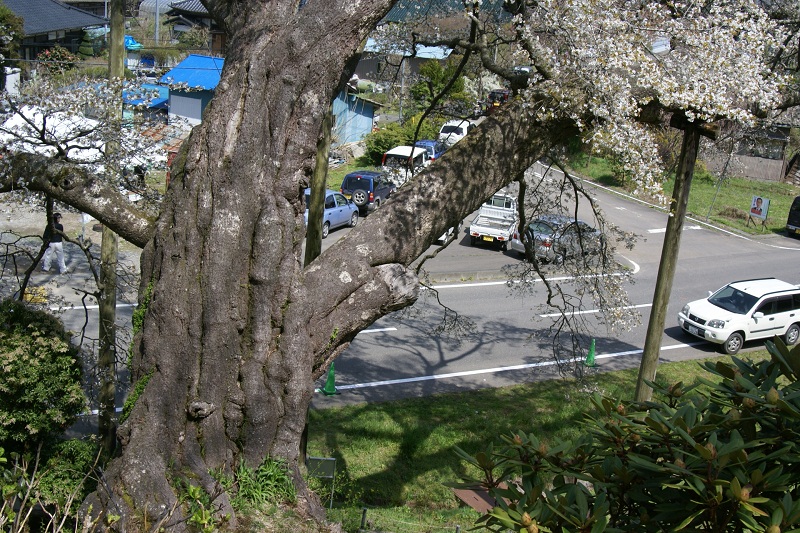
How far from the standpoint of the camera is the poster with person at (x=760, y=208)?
102 ft

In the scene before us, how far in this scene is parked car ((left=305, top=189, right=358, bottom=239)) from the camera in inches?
987

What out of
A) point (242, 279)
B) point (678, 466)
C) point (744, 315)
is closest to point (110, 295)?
point (242, 279)

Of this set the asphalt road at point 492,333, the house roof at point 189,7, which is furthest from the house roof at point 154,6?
the asphalt road at point 492,333

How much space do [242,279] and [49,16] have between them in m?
28.2

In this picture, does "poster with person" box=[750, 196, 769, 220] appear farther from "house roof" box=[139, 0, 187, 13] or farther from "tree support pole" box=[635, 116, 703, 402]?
"house roof" box=[139, 0, 187, 13]

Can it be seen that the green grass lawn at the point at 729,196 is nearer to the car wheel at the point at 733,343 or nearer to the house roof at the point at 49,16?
the car wheel at the point at 733,343

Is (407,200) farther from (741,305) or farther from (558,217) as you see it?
(741,305)

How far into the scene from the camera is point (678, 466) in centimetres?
299

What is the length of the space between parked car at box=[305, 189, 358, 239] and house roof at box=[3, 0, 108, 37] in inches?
425

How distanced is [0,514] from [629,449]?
2852mm

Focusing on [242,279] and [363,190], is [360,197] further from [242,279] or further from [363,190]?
[242,279]

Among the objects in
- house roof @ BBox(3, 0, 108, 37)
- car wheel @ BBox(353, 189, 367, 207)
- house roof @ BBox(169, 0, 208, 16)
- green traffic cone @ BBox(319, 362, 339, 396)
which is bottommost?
green traffic cone @ BBox(319, 362, 339, 396)

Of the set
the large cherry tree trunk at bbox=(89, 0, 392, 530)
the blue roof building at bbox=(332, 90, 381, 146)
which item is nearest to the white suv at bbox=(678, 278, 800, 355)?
the large cherry tree trunk at bbox=(89, 0, 392, 530)

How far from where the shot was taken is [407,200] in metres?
6.34
